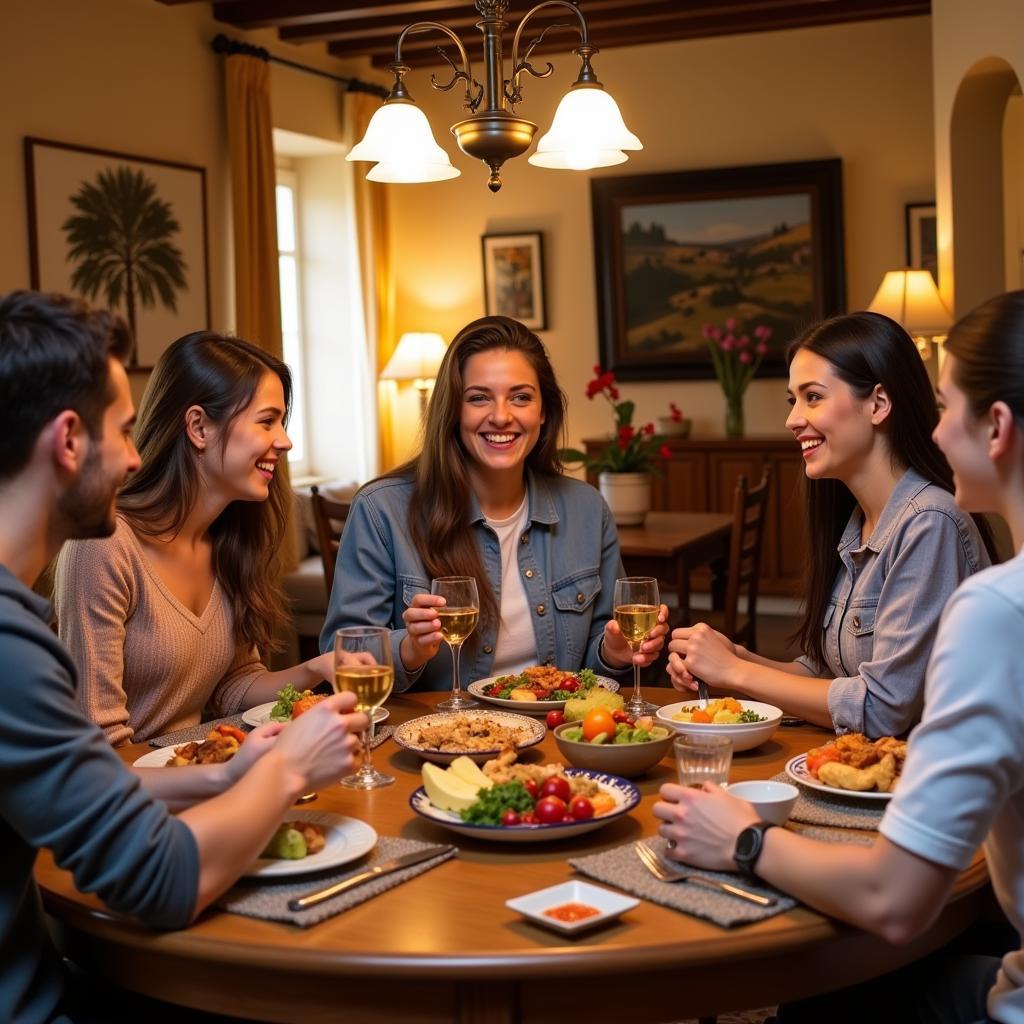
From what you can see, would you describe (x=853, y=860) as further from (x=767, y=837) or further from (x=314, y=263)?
(x=314, y=263)

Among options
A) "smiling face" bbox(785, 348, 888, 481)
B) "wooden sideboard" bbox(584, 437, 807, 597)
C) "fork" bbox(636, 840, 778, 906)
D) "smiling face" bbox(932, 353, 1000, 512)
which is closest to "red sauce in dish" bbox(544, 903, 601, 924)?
"fork" bbox(636, 840, 778, 906)

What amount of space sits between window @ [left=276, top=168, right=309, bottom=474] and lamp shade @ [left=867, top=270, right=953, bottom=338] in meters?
3.63

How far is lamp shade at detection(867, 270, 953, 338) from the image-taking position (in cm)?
567

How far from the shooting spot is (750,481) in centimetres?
754

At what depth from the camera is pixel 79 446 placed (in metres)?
1.52

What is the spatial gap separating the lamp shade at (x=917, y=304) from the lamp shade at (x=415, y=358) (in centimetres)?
292

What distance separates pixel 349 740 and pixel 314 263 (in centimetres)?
678

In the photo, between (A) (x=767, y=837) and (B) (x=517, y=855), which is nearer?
(A) (x=767, y=837)

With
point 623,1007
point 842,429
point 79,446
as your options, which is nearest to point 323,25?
point 842,429

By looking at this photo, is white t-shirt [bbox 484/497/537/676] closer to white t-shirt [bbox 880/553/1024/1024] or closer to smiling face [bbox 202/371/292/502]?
smiling face [bbox 202/371/292/502]

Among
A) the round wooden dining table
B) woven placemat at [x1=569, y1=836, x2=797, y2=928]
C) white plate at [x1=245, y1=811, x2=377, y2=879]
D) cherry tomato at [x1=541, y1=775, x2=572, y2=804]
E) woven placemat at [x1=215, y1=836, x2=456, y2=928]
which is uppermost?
cherry tomato at [x1=541, y1=775, x2=572, y2=804]

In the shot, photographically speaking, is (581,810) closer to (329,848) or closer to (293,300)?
(329,848)

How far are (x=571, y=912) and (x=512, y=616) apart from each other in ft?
4.47

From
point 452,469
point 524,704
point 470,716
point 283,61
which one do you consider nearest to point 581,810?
point 470,716
